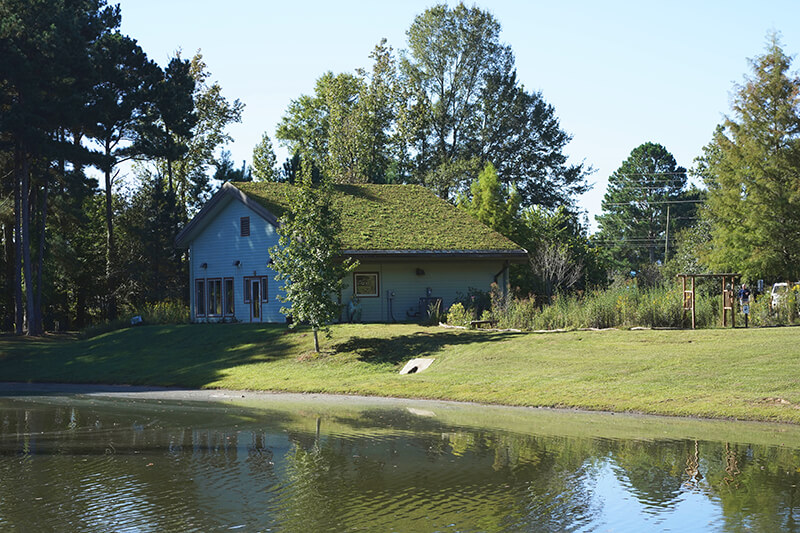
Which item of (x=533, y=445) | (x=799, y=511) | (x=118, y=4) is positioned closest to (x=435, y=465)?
(x=533, y=445)

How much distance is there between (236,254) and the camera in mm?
41062

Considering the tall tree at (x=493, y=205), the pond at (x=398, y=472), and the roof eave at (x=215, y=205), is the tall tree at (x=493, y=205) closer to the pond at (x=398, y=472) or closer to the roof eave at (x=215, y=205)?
the roof eave at (x=215, y=205)

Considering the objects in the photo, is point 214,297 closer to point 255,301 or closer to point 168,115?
point 255,301

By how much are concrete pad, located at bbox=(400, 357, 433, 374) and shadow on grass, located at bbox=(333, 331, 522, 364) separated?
2.06 feet

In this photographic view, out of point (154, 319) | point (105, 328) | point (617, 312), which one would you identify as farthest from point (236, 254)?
point (617, 312)

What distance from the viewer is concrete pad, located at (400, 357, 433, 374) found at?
85.4ft

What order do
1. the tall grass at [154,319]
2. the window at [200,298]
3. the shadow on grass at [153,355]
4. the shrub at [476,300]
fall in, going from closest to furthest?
1. the shadow on grass at [153,355]
2. the shrub at [476,300]
3. the window at [200,298]
4. the tall grass at [154,319]

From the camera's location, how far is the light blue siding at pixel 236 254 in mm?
39156

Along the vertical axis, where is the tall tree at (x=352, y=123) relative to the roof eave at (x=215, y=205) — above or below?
above

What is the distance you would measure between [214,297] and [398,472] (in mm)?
30965

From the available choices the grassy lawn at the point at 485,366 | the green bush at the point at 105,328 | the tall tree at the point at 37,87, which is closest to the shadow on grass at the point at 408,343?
the grassy lawn at the point at 485,366

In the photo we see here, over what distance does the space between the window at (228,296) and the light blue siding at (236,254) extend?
0.28m

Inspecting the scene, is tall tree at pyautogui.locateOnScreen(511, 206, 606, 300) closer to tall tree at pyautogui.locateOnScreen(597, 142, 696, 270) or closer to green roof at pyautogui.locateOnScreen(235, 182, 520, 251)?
green roof at pyautogui.locateOnScreen(235, 182, 520, 251)

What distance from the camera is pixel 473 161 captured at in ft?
208
